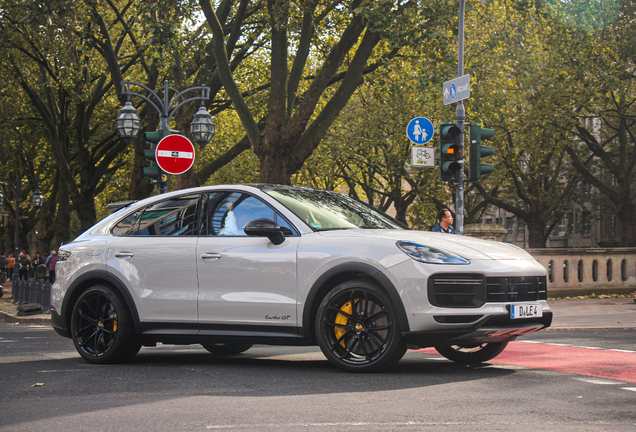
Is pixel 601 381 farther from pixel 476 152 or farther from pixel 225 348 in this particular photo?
pixel 476 152

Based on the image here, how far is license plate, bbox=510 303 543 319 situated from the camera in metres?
6.29

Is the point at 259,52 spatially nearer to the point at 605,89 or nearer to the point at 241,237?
the point at 605,89

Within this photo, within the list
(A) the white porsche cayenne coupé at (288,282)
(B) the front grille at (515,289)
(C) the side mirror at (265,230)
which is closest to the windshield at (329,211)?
(A) the white porsche cayenne coupé at (288,282)

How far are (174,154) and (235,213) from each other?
315 inches

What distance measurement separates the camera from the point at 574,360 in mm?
7879

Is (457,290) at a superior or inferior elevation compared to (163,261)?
inferior

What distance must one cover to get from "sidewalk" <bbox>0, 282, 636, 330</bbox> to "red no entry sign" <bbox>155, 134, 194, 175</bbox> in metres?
5.10

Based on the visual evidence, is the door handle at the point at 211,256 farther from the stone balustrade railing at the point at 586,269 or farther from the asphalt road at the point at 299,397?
the stone balustrade railing at the point at 586,269

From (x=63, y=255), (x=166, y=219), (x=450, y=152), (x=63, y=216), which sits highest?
(x=450, y=152)

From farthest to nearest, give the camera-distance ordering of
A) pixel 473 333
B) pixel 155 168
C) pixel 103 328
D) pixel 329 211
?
pixel 155 168 < pixel 103 328 < pixel 329 211 < pixel 473 333

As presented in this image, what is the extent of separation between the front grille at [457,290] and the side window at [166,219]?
2.41 m

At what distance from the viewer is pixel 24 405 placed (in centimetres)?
532

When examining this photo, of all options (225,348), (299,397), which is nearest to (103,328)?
(225,348)

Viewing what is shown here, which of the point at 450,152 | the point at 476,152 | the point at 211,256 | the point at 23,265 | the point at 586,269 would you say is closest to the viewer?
the point at 211,256
